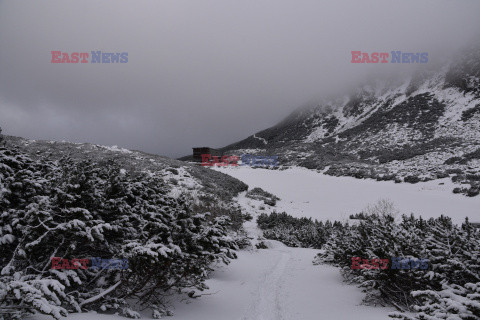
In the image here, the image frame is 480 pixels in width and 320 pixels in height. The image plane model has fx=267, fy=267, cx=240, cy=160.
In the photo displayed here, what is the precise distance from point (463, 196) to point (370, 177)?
10126 millimetres

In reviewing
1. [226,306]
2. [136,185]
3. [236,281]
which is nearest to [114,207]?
[136,185]

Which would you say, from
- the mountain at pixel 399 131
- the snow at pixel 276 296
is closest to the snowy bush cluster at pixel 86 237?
the snow at pixel 276 296

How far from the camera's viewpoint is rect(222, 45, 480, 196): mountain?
92.7 ft

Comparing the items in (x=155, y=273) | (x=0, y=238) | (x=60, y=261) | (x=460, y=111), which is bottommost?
(x=155, y=273)

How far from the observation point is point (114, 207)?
4.92 meters

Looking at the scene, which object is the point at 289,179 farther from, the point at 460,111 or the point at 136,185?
the point at 460,111

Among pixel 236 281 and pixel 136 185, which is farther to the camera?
pixel 236 281

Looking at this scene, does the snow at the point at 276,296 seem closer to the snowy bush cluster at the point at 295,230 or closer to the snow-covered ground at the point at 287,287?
the snow-covered ground at the point at 287,287

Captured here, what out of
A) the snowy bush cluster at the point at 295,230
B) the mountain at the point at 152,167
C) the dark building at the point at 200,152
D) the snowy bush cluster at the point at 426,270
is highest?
the dark building at the point at 200,152

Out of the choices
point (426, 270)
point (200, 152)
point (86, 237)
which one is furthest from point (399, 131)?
point (86, 237)

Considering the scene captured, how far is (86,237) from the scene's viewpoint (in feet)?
13.9

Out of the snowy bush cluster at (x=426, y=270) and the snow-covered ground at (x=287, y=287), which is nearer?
the snowy bush cluster at (x=426, y=270)

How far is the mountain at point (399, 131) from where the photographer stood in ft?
92.7

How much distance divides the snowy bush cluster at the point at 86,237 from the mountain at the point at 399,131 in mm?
20444
